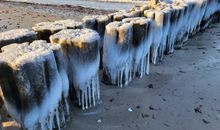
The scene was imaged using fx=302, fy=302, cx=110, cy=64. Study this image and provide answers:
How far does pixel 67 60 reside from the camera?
2971mm

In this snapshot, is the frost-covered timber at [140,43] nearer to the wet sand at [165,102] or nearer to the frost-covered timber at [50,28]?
the wet sand at [165,102]

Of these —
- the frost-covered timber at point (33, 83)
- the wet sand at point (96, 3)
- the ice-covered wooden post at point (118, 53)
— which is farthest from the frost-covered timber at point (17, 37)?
the wet sand at point (96, 3)

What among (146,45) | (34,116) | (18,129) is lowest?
(18,129)

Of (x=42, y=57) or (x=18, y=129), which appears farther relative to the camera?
(x=18, y=129)

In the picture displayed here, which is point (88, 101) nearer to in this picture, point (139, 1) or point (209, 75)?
point (209, 75)

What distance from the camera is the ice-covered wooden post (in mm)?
3361

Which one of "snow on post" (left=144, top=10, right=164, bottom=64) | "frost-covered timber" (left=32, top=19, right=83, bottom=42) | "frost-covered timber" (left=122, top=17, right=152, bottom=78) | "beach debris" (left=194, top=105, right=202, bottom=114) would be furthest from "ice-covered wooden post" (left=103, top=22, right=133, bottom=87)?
"beach debris" (left=194, top=105, right=202, bottom=114)

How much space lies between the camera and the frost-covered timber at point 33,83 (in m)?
2.32

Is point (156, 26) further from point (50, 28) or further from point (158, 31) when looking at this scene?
Answer: point (50, 28)

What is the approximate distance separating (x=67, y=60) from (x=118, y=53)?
70 centimetres

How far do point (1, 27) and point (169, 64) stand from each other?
4511 millimetres

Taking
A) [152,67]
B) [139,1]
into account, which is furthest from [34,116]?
[139,1]

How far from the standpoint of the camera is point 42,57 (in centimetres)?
239

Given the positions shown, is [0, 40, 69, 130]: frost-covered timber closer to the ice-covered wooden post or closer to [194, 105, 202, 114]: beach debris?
the ice-covered wooden post
